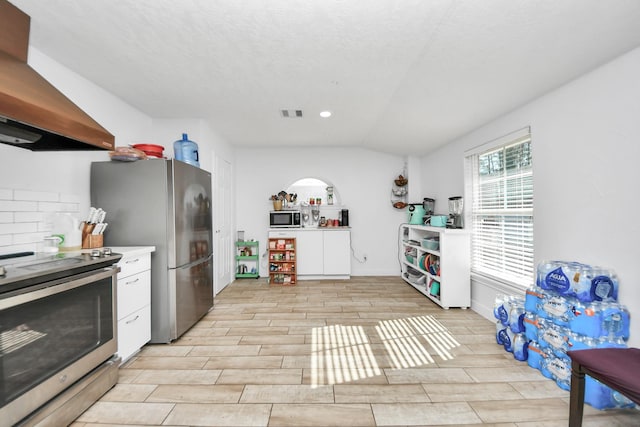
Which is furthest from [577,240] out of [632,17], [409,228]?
[409,228]

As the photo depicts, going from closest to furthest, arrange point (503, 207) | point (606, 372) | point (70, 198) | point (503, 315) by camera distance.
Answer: point (606, 372) < point (70, 198) < point (503, 315) < point (503, 207)

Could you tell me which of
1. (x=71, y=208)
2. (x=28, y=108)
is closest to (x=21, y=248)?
(x=71, y=208)

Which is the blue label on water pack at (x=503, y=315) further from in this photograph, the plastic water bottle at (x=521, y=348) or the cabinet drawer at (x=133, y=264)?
the cabinet drawer at (x=133, y=264)

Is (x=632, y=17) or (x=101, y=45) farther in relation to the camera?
(x=101, y=45)

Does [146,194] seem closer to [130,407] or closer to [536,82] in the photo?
[130,407]

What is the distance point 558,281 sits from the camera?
196 centimetres

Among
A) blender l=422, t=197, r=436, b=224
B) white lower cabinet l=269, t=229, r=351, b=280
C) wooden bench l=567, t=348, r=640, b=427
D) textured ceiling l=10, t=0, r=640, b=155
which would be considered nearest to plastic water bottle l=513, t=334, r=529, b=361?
wooden bench l=567, t=348, r=640, b=427

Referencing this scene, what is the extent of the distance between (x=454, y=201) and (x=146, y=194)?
356cm

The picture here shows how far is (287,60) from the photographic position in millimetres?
2275

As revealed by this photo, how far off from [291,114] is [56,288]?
2855 millimetres

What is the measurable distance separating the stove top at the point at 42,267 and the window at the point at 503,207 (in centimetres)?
352

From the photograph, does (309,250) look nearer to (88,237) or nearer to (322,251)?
(322,251)

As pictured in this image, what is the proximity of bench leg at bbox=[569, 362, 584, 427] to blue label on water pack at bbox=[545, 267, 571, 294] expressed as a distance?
63cm

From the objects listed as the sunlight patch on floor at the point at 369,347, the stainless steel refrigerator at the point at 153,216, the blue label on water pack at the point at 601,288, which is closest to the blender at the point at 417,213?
the sunlight patch on floor at the point at 369,347
